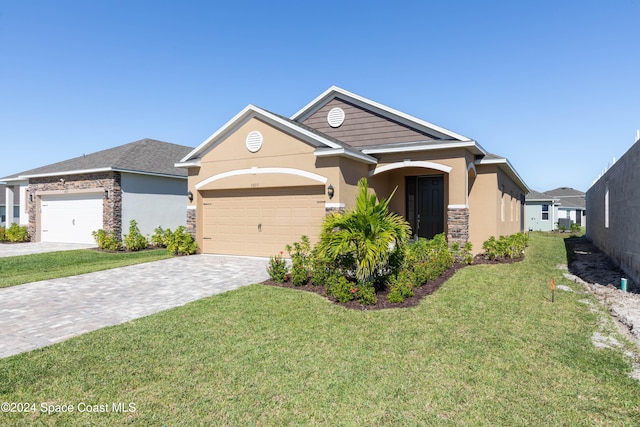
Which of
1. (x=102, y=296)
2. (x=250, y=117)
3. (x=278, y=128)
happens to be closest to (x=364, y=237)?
(x=102, y=296)

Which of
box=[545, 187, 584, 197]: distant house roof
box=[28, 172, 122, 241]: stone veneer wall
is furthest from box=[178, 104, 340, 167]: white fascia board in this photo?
box=[545, 187, 584, 197]: distant house roof

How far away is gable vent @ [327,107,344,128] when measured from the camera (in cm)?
1480

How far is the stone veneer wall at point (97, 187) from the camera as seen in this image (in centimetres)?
1706

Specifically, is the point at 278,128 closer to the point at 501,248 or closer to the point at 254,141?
the point at 254,141

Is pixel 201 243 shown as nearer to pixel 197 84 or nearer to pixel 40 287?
pixel 40 287

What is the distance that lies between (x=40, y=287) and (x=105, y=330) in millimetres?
4571

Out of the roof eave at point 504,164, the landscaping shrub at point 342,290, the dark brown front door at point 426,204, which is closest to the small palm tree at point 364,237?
the landscaping shrub at point 342,290

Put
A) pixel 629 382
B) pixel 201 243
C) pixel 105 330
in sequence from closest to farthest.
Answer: pixel 629 382 < pixel 105 330 < pixel 201 243

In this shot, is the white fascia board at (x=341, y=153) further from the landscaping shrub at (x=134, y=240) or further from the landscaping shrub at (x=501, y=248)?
the landscaping shrub at (x=134, y=240)

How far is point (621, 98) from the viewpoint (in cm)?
1213

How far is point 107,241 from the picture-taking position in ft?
53.0

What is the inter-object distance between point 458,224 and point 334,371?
920 cm

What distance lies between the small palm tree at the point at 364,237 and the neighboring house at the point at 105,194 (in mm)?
13714

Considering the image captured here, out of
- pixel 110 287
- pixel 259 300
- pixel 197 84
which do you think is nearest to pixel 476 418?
pixel 259 300
